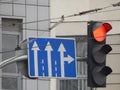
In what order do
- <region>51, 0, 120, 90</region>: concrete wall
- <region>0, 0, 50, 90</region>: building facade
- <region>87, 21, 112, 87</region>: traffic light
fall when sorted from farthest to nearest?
1. <region>51, 0, 120, 90</region>: concrete wall
2. <region>0, 0, 50, 90</region>: building facade
3. <region>87, 21, 112, 87</region>: traffic light

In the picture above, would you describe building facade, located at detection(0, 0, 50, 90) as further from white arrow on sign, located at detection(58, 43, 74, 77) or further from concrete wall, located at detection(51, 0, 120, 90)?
white arrow on sign, located at detection(58, 43, 74, 77)

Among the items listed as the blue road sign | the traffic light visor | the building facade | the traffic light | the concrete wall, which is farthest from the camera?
the concrete wall

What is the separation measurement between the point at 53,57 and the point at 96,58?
289 cm

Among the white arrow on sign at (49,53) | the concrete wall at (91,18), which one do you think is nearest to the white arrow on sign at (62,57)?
the white arrow on sign at (49,53)

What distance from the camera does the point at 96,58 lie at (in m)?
9.04

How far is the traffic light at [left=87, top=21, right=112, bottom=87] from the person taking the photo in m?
8.95

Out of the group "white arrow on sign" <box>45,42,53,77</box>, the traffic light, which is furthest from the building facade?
the traffic light

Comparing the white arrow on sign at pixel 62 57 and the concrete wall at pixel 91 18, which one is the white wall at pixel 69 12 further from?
the white arrow on sign at pixel 62 57

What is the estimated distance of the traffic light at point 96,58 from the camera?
29.4 ft

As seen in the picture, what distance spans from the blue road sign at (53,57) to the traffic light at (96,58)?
2.53 m

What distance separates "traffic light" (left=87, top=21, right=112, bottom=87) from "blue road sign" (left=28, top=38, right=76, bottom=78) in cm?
253

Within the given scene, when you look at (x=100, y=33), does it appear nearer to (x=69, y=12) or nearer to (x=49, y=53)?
(x=49, y=53)

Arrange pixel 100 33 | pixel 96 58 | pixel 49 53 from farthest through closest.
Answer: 1. pixel 49 53
2. pixel 100 33
3. pixel 96 58

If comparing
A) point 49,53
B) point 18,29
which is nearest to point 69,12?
point 18,29
